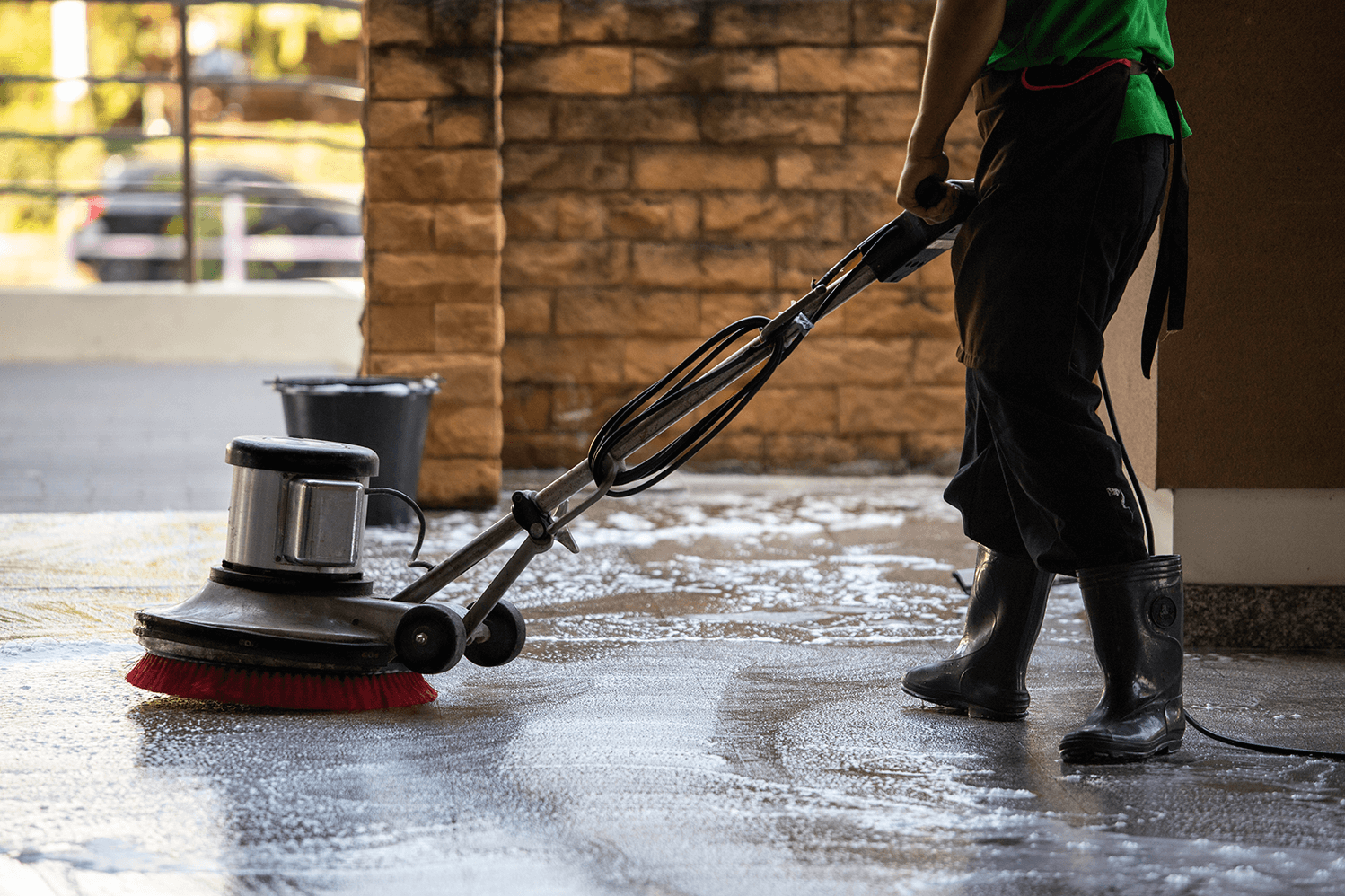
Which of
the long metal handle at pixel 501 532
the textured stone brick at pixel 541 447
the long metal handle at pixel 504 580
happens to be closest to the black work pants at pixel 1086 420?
the long metal handle at pixel 501 532

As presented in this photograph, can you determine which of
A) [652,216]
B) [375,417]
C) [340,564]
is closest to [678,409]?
[340,564]

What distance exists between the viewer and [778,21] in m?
6.47

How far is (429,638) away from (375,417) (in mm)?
2497

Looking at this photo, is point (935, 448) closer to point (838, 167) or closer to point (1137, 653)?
point (838, 167)

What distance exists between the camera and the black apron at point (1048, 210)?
2533 millimetres

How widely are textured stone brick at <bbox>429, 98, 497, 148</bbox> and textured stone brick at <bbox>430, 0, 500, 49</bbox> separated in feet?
0.75

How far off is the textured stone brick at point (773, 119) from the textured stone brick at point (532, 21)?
2.53ft

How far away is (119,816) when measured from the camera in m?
2.19

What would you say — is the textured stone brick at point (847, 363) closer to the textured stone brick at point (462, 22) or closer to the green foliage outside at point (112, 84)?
the textured stone brick at point (462, 22)

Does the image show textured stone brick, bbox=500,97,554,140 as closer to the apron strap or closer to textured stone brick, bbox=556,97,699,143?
textured stone brick, bbox=556,97,699,143

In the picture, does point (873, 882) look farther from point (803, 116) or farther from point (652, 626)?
point (803, 116)

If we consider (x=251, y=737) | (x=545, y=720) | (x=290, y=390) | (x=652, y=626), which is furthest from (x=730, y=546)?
(x=251, y=737)

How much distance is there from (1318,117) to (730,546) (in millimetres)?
2338

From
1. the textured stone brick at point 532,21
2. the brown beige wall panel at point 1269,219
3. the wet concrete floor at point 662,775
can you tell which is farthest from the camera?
the textured stone brick at point 532,21
